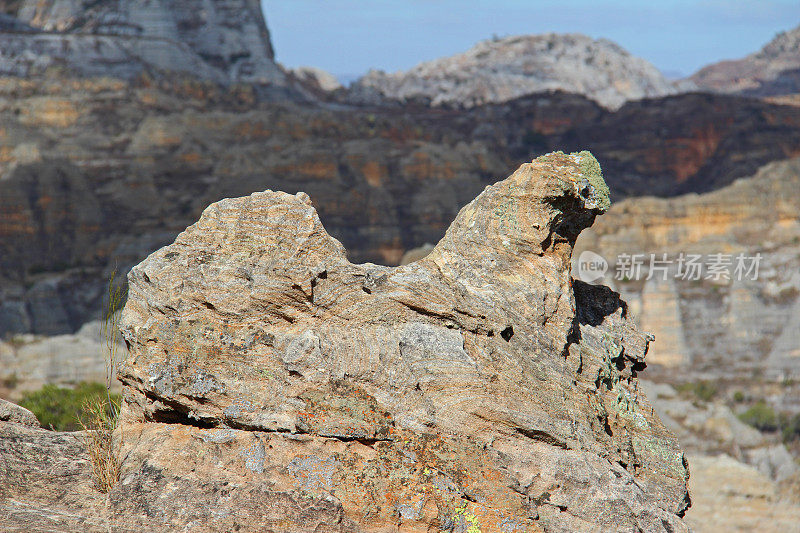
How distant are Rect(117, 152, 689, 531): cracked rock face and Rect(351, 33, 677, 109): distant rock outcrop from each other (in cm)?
8953

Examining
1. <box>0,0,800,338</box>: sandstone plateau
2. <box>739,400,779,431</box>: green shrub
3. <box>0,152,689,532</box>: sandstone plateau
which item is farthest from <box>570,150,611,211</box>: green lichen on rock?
<box>0,0,800,338</box>: sandstone plateau

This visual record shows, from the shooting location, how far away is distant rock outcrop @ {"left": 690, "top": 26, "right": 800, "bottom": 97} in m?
140

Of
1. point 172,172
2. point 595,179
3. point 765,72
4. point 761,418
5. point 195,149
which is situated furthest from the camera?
point 765,72

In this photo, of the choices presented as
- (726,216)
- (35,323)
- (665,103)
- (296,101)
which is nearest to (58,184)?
(35,323)

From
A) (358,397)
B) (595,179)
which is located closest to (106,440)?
(358,397)

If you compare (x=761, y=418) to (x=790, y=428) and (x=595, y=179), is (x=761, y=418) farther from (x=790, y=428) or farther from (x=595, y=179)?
(x=595, y=179)

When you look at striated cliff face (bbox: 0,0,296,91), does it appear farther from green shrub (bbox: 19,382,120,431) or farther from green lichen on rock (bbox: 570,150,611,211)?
green lichen on rock (bbox: 570,150,611,211)

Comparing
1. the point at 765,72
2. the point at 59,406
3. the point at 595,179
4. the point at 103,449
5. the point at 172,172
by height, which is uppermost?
the point at 765,72

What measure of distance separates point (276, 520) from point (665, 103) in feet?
237

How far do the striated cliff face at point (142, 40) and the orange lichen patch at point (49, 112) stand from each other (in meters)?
4.10

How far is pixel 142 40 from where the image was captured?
68.9 metres

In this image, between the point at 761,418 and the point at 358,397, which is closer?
the point at 358,397

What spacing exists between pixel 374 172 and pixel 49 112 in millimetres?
21163

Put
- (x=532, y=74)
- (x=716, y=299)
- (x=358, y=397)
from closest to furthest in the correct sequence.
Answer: (x=358, y=397)
(x=716, y=299)
(x=532, y=74)
